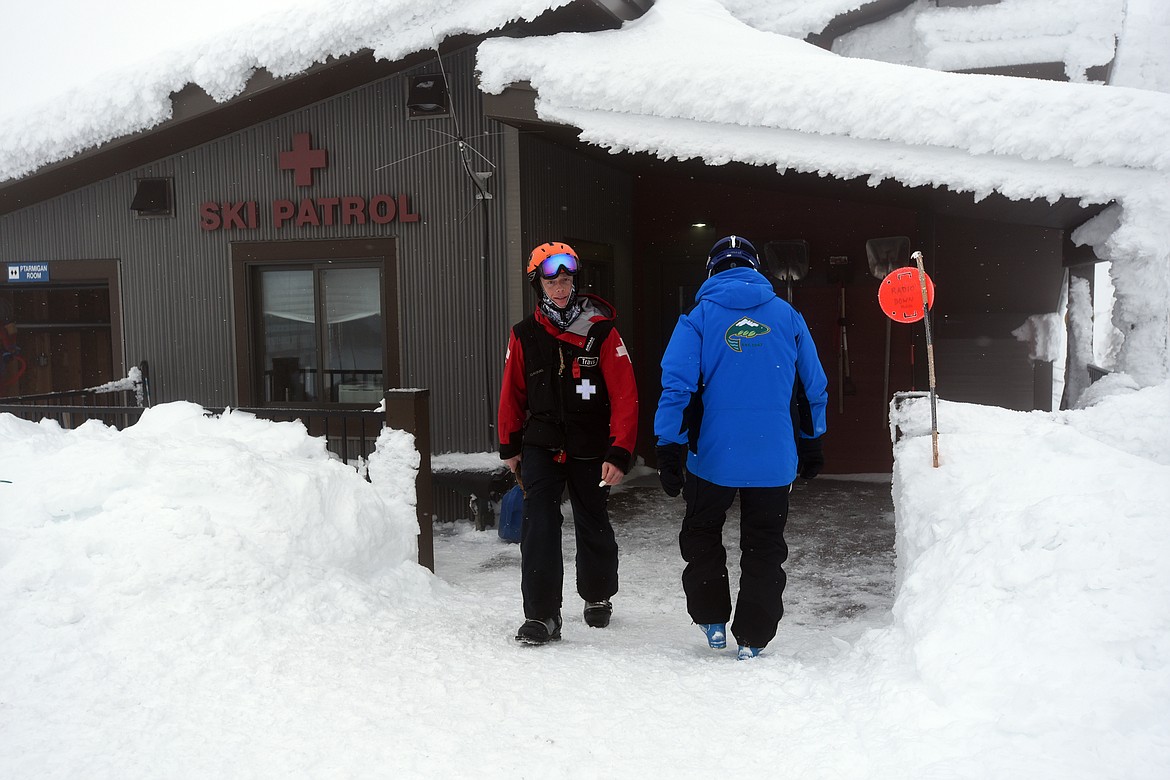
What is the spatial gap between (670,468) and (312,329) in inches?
218

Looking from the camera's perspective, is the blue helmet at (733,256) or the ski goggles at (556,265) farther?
the ski goggles at (556,265)

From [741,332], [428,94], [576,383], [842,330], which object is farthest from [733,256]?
[842,330]

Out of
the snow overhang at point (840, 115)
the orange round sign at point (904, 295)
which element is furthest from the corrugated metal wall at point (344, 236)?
the orange round sign at point (904, 295)

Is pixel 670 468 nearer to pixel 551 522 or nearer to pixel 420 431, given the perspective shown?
pixel 551 522

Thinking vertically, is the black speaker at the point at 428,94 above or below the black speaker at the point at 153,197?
above

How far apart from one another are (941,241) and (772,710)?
25.9 feet

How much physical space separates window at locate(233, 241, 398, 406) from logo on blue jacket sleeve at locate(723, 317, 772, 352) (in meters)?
4.81

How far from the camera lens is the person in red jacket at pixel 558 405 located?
4246mm

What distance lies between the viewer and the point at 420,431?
18.5 ft

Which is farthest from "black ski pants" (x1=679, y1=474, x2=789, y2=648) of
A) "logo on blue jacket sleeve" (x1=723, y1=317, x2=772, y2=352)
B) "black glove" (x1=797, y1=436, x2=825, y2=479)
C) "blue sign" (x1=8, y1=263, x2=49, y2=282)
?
"blue sign" (x1=8, y1=263, x2=49, y2=282)

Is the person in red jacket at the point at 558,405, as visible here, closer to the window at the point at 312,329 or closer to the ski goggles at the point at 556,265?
the ski goggles at the point at 556,265

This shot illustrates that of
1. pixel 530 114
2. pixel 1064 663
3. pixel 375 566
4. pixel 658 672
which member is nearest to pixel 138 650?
pixel 375 566

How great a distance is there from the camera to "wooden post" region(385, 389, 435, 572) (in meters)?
5.59

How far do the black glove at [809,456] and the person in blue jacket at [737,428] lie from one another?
19 mm
